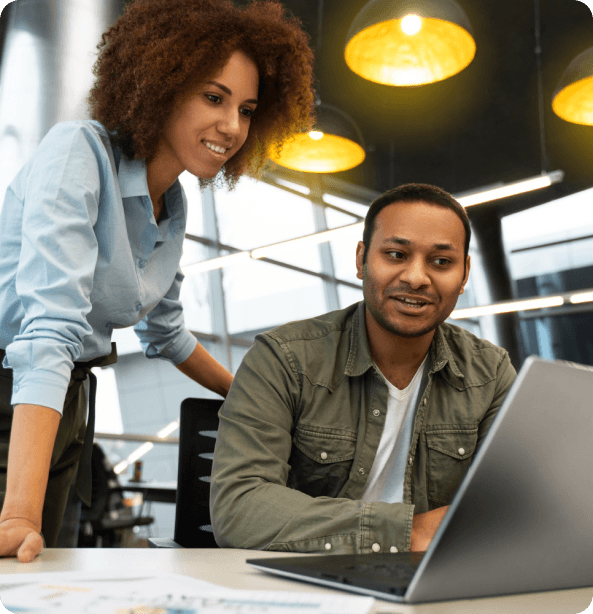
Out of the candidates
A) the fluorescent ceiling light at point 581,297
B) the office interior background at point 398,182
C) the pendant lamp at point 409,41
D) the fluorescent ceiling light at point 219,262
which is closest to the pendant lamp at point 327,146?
the pendant lamp at point 409,41

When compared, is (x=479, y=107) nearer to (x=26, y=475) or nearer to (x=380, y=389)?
(x=380, y=389)

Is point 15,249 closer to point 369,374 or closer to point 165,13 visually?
point 165,13

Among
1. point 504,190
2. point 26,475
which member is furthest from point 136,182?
point 504,190

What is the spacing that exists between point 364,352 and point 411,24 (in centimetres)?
207

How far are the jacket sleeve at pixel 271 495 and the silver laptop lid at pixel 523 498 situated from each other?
1.06 feet

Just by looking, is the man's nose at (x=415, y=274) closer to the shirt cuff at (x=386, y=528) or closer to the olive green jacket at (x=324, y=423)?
the olive green jacket at (x=324, y=423)

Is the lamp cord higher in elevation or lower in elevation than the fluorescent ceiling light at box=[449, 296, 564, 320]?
higher

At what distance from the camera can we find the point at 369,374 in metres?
1.40

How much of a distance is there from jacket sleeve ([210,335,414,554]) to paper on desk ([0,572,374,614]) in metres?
0.37

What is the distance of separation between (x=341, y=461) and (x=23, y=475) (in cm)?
63

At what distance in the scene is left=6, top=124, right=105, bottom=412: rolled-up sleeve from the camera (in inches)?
37.5

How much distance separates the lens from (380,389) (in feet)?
4.55

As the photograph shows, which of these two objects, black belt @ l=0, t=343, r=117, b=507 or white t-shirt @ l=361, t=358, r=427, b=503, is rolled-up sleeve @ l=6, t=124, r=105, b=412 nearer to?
Answer: black belt @ l=0, t=343, r=117, b=507

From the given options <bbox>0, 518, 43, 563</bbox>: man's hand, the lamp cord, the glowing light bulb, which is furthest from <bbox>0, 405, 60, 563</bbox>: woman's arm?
the lamp cord
